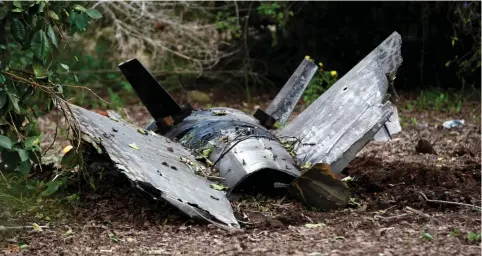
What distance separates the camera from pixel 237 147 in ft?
17.0

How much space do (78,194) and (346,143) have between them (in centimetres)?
171

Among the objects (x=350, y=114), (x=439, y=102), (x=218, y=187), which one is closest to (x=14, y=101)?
(x=218, y=187)

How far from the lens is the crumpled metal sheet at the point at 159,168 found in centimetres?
427

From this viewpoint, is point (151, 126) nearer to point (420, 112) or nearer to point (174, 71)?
point (420, 112)

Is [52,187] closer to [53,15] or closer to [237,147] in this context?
[53,15]

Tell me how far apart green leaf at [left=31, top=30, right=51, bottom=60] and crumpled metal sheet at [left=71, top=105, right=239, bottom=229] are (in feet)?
1.39

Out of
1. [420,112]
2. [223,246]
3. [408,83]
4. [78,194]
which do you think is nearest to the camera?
[223,246]

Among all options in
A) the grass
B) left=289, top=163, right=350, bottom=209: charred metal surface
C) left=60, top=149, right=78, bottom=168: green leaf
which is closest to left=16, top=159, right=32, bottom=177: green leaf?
left=60, top=149, right=78, bottom=168: green leaf

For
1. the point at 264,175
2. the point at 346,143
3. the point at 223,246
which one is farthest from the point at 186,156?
the point at 223,246

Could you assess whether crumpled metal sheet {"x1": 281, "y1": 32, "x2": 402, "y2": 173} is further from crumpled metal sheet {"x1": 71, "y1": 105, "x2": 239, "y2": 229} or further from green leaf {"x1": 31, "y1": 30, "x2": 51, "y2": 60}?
green leaf {"x1": 31, "y1": 30, "x2": 51, "y2": 60}

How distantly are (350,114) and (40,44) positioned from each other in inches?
79.5

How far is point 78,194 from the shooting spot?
500 cm

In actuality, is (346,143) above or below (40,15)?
below

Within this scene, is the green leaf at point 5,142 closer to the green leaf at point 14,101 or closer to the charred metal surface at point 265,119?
the green leaf at point 14,101
